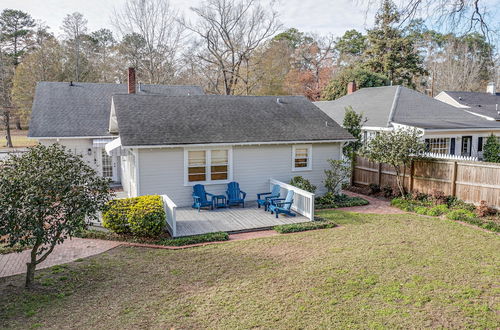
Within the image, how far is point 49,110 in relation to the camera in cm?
→ 2186

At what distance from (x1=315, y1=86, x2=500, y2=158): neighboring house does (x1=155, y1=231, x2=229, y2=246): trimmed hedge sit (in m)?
13.7

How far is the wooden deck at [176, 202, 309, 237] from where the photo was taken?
1255cm

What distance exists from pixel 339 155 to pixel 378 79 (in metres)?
24.4

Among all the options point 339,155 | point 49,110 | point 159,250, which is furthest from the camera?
point 49,110

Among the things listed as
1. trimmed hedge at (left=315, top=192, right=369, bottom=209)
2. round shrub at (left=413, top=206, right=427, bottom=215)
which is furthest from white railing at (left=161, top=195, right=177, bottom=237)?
round shrub at (left=413, top=206, right=427, bottom=215)

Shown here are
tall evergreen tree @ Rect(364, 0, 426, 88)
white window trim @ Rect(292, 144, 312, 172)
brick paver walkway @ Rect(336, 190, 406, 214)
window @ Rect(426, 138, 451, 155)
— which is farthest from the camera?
tall evergreen tree @ Rect(364, 0, 426, 88)

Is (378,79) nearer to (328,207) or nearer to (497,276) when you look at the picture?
(328,207)

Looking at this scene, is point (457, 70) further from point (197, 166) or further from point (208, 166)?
point (197, 166)

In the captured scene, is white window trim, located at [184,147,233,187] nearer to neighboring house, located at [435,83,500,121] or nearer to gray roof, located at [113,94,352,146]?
gray roof, located at [113,94,352,146]

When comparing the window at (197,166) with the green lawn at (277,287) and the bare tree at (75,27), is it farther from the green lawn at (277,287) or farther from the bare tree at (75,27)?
the bare tree at (75,27)

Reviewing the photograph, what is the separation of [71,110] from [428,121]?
22121 mm

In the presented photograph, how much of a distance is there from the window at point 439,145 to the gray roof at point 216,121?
7189mm

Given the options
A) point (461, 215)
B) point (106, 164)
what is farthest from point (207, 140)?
point (461, 215)

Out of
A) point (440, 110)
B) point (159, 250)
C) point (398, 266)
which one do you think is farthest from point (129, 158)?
point (440, 110)
